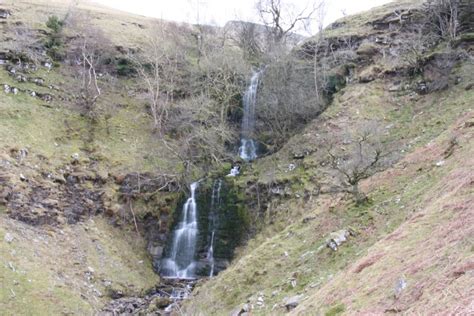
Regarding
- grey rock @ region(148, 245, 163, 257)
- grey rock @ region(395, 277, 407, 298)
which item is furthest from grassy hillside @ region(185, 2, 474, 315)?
grey rock @ region(148, 245, 163, 257)

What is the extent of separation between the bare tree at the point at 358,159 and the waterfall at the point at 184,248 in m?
11.2

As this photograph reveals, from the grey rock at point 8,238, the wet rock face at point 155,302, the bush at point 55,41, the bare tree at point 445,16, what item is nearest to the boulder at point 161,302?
the wet rock face at point 155,302

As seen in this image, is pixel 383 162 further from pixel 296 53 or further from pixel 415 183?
pixel 296 53

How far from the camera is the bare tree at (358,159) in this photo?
65.2 feet

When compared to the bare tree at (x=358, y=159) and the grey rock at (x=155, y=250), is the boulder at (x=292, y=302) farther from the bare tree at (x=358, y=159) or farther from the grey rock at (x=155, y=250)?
the grey rock at (x=155, y=250)

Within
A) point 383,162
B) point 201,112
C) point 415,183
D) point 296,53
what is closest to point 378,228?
point 415,183

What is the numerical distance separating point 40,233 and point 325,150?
19.5 m

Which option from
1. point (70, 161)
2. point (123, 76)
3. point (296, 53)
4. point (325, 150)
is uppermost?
point (296, 53)

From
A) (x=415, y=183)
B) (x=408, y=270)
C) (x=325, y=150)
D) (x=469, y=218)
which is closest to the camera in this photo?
(x=408, y=270)

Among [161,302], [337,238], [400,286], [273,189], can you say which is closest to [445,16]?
[273,189]

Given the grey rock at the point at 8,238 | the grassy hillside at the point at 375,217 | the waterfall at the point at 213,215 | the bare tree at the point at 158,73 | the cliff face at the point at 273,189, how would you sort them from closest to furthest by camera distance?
the grassy hillside at the point at 375,217
the cliff face at the point at 273,189
the grey rock at the point at 8,238
the waterfall at the point at 213,215
the bare tree at the point at 158,73

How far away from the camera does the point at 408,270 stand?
10.2 m

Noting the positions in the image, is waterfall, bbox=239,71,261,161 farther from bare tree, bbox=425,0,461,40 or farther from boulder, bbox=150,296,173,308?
bare tree, bbox=425,0,461,40

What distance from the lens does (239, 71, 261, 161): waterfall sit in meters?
36.6
